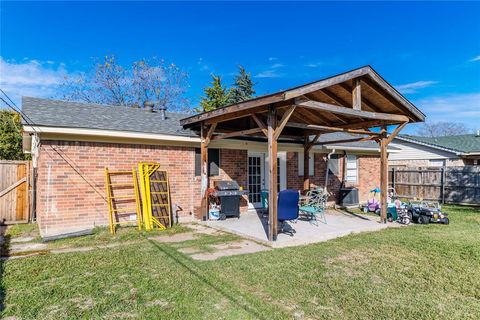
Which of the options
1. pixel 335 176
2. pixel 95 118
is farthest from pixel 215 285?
pixel 335 176

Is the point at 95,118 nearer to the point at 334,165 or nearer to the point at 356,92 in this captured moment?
the point at 356,92

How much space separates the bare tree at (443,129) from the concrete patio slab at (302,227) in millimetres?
43965

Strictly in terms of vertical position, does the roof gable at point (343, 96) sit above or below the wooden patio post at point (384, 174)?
above

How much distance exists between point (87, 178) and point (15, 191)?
136 inches

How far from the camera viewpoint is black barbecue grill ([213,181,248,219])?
29.6ft

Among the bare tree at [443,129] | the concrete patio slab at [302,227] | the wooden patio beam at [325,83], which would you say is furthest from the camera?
the bare tree at [443,129]

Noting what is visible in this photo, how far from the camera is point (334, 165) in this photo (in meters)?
13.0

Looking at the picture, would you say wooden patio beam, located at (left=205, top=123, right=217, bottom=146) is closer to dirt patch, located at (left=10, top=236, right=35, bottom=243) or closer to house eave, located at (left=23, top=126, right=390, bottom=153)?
house eave, located at (left=23, top=126, right=390, bottom=153)

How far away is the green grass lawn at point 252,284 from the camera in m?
3.42

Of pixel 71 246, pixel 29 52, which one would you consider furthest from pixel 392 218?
pixel 29 52

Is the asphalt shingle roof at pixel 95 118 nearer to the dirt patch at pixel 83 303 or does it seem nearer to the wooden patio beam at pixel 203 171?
the wooden patio beam at pixel 203 171

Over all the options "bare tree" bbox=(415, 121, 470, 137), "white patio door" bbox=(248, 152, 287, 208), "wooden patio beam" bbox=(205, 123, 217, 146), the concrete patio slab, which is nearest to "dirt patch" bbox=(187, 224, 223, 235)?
the concrete patio slab

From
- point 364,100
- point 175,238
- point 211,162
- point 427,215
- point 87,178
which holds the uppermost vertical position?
point 364,100

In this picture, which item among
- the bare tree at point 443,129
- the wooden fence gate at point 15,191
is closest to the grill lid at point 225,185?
the wooden fence gate at point 15,191
